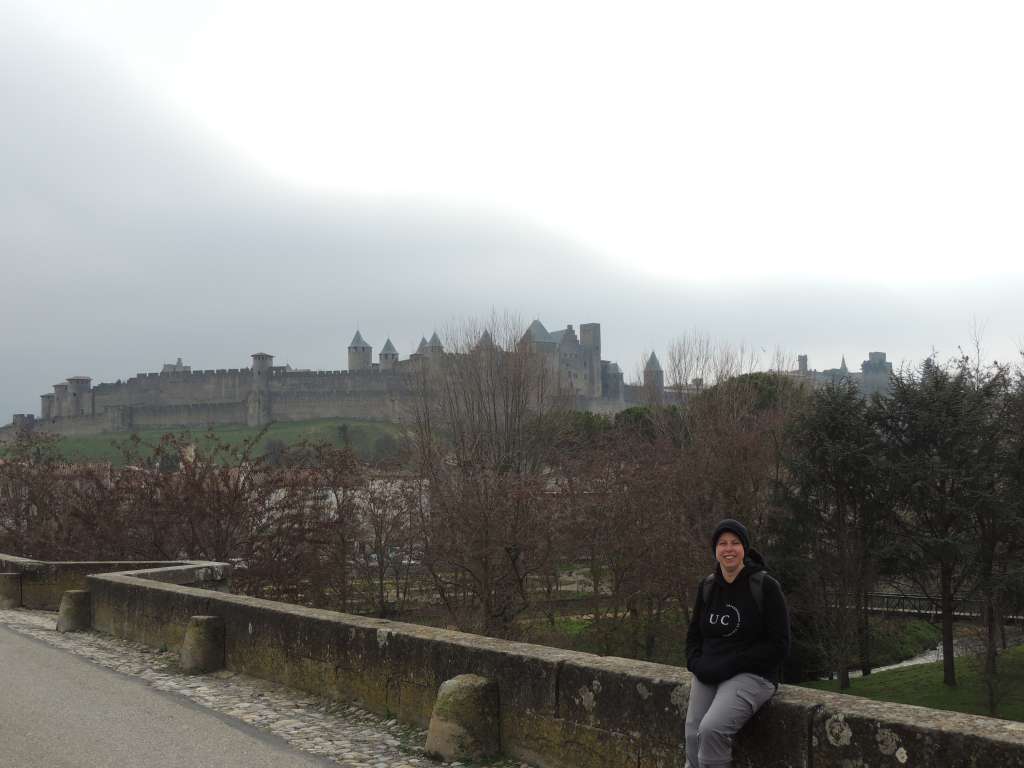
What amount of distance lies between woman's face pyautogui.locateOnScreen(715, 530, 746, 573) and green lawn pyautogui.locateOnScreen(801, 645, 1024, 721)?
850 inches

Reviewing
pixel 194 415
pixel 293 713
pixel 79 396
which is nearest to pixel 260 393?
pixel 194 415

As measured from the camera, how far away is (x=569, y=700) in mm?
5500

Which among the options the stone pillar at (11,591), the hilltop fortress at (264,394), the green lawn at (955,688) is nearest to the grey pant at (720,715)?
the stone pillar at (11,591)

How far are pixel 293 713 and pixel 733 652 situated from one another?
396 cm

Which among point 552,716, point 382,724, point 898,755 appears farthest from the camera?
point 382,724

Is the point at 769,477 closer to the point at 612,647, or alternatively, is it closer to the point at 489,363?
the point at 612,647

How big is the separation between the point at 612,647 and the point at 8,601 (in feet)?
48.5

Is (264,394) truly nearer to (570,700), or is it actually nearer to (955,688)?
(955,688)

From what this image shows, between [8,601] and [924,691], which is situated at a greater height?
[8,601]

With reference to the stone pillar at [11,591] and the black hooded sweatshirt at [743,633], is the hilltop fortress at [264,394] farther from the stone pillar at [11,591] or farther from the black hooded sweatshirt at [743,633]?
the black hooded sweatshirt at [743,633]

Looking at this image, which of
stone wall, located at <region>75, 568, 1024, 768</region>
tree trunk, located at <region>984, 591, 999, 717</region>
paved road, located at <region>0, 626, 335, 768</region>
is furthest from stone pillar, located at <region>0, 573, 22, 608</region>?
tree trunk, located at <region>984, 591, 999, 717</region>

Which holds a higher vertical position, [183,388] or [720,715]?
[183,388]

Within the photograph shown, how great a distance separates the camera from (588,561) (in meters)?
27.7

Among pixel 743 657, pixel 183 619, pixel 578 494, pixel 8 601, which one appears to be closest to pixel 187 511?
pixel 8 601
